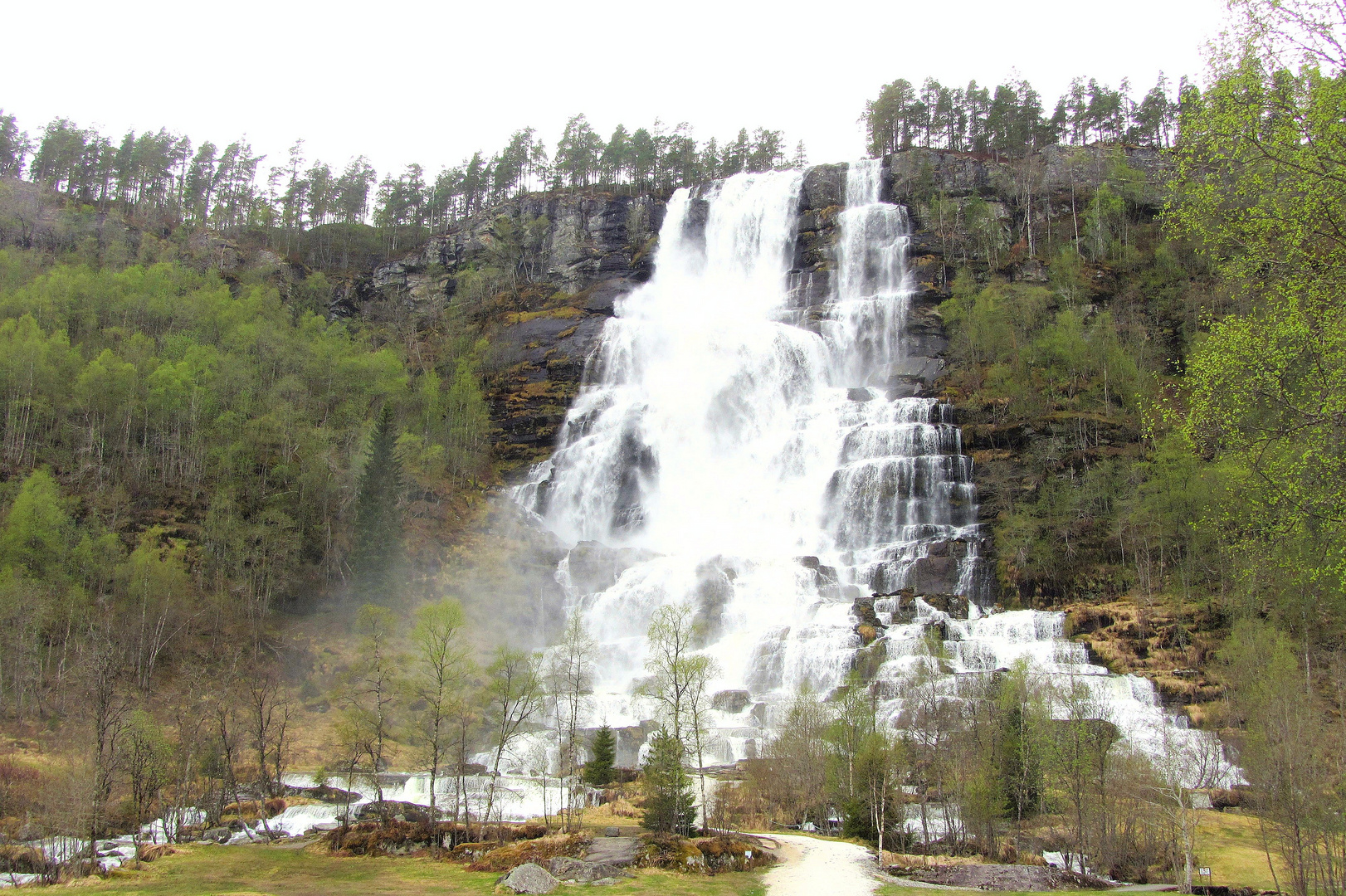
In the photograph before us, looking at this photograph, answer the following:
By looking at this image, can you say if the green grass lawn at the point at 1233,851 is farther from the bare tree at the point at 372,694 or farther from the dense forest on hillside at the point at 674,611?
the bare tree at the point at 372,694

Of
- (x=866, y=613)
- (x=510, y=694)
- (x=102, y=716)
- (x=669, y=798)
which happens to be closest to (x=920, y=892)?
(x=669, y=798)

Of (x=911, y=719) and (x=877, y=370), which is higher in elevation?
(x=877, y=370)

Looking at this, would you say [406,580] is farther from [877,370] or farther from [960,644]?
[877,370]

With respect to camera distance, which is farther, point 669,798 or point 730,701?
point 730,701

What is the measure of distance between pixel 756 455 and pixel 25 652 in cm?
4649

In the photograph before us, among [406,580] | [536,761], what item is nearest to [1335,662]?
[536,761]

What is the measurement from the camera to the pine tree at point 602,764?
33625mm

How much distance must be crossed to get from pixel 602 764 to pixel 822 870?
1282 centimetres

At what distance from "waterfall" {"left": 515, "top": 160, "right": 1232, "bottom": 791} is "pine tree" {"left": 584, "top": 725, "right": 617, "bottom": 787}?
16.3 feet

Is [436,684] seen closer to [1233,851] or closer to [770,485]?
[770,485]

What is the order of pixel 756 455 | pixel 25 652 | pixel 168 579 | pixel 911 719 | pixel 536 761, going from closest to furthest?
1. pixel 911 719
2. pixel 536 761
3. pixel 25 652
4. pixel 168 579
5. pixel 756 455

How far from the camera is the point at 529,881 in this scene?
20.9 m

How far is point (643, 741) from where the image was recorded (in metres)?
39.1

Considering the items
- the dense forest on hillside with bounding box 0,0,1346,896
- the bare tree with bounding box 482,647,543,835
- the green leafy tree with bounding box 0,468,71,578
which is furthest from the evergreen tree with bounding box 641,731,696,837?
the green leafy tree with bounding box 0,468,71,578
